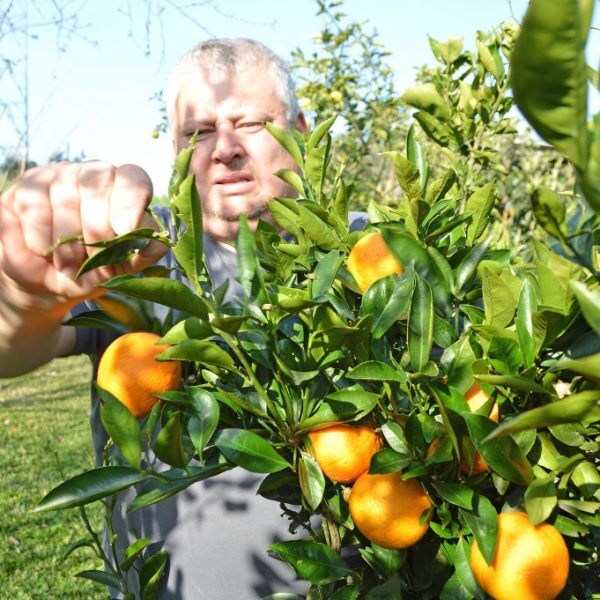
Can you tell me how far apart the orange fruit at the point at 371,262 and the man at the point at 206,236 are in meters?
0.26

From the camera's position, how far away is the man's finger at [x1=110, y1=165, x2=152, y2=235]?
32.5 inches

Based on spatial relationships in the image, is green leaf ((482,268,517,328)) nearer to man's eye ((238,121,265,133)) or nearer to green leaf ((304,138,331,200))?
green leaf ((304,138,331,200))

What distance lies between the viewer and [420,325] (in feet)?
2.20

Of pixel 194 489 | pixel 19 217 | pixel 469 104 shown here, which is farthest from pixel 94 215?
pixel 194 489

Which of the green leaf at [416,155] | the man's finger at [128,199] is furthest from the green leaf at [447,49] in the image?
the man's finger at [128,199]

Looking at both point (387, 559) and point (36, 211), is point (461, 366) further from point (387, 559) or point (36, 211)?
point (36, 211)

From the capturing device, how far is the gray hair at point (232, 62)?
2.04 metres

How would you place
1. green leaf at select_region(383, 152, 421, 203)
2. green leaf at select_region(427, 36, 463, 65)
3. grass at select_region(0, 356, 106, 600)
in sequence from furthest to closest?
grass at select_region(0, 356, 106, 600), green leaf at select_region(427, 36, 463, 65), green leaf at select_region(383, 152, 421, 203)

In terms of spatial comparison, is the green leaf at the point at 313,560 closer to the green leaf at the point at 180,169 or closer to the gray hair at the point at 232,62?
the green leaf at the point at 180,169

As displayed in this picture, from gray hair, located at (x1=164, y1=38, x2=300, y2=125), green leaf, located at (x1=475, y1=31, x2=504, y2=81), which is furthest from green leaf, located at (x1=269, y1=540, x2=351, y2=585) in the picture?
gray hair, located at (x1=164, y1=38, x2=300, y2=125)

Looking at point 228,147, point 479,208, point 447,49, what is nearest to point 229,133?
point 228,147

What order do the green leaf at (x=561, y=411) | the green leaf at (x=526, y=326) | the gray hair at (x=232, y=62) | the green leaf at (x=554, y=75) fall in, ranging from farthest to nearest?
the gray hair at (x=232, y=62) < the green leaf at (x=526, y=326) < the green leaf at (x=561, y=411) < the green leaf at (x=554, y=75)

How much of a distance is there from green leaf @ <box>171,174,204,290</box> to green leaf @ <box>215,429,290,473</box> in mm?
157

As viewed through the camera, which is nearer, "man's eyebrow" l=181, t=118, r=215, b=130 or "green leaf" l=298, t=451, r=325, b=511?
"green leaf" l=298, t=451, r=325, b=511
